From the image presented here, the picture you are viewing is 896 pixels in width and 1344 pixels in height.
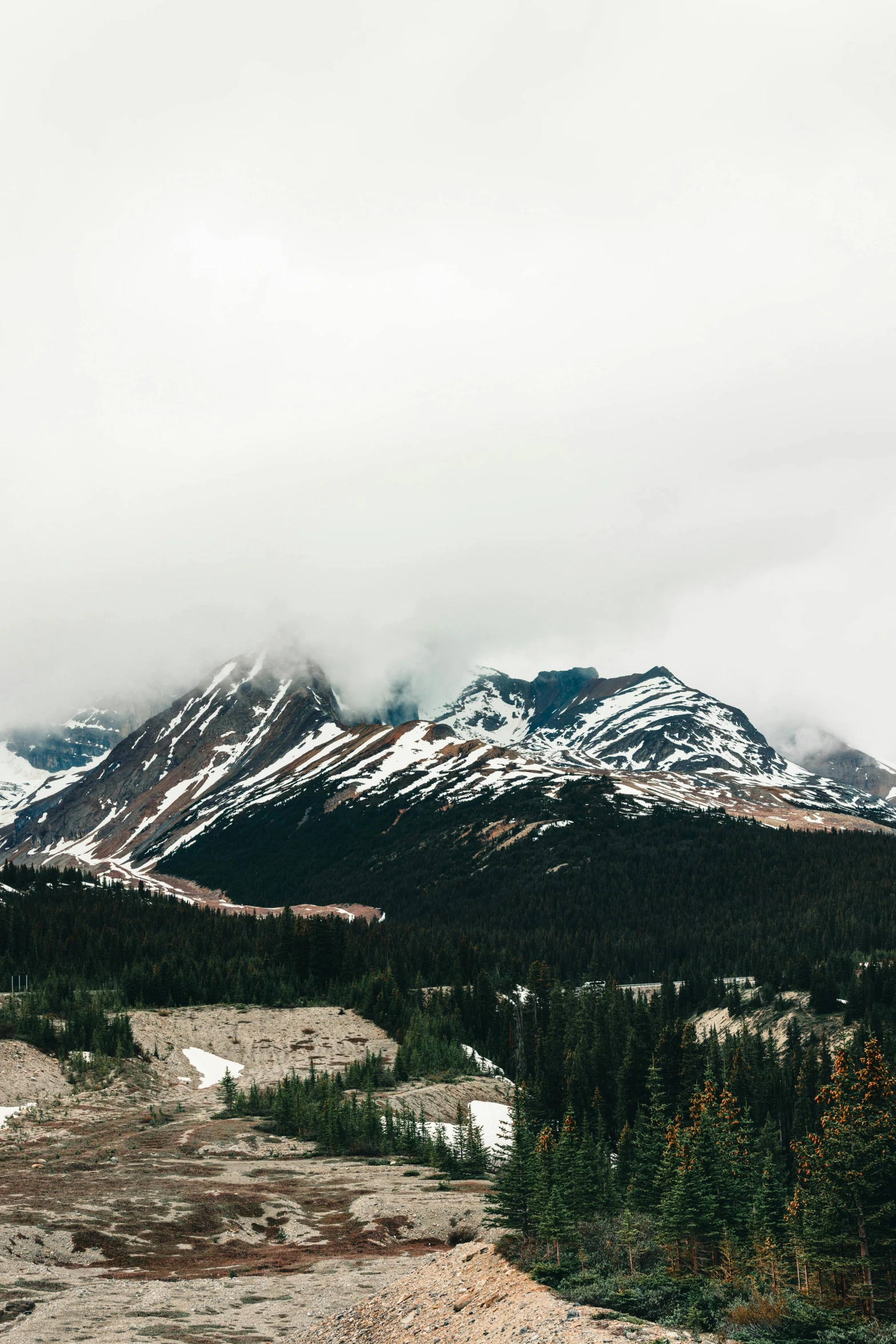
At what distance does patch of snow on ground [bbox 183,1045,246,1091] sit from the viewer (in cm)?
13512

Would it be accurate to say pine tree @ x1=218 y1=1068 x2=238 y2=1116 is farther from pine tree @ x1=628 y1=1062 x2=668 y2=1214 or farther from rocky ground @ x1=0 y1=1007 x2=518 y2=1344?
pine tree @ x1=628 y1=1062 x2=668 y2=1214

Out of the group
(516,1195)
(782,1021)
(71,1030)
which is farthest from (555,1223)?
(782,1021)

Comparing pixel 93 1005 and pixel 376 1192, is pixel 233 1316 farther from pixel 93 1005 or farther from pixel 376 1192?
pixel 93 1005

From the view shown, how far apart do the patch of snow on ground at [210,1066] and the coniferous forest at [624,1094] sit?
10140 millimetres

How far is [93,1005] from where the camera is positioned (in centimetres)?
14250

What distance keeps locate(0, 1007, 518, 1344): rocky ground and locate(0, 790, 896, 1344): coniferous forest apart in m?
8.25

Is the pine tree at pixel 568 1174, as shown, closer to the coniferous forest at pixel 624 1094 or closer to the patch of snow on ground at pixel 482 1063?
the coniferous forest at pixel 624 1094

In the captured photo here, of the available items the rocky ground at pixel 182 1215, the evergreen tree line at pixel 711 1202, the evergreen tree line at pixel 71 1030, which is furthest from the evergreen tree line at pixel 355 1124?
the evergreen tree line at pixel 71 1030

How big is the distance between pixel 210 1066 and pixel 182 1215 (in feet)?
248

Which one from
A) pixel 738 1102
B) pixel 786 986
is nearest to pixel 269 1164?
pixel 738 1102

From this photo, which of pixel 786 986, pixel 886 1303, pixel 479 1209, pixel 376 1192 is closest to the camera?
pixel 886 1303

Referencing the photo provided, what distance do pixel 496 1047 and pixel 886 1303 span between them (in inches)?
4841

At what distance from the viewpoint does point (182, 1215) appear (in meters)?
68.2

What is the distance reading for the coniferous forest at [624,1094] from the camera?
39812 millimetres
